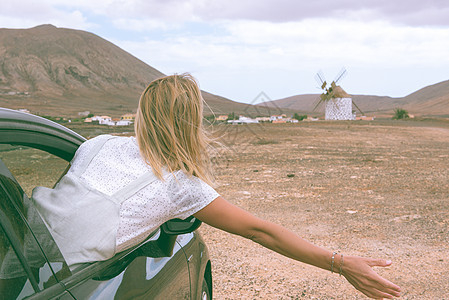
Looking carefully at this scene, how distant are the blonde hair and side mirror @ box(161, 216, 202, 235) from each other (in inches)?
8.1

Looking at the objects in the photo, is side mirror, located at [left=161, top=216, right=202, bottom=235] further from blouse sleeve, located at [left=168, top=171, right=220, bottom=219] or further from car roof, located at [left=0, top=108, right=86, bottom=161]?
car roof, located at [left=0, top=108, right=86, bottom=161]

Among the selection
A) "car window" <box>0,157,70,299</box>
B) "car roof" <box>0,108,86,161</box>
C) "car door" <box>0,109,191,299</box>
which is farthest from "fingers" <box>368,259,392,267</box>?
"car roof" <box>0,108,86,161</box>

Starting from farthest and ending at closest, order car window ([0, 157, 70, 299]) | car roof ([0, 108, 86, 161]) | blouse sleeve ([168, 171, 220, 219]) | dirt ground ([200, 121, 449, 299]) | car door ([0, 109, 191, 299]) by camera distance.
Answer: dirt ground ([200, 121, 449, 299]) < blouse sleeve ([168, 171, 220, 219]) < car roof ([0, 108, 86, 161]) < car door ([0, 109, 191, 299]) < car window ([0, 157, 70, 299])

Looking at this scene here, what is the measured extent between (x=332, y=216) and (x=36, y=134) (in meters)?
5.72

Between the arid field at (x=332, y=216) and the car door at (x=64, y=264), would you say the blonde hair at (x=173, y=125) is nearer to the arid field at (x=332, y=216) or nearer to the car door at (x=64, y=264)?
the arid field at (x=332, y=216)

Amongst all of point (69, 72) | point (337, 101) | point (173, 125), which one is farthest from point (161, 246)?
point (69, 72)

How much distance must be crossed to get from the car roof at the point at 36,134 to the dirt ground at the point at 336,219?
0.81 m

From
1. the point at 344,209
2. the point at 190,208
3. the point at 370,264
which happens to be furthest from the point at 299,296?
the point at 344,209

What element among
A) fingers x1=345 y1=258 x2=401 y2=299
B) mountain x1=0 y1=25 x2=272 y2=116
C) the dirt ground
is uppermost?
mountain x1=0 y1=25 x2=272 y2=116

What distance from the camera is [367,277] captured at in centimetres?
221

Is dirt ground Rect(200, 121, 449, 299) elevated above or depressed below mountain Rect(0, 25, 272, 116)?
below

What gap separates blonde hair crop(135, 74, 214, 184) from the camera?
6.87ft

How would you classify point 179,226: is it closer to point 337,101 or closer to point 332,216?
point 332,216

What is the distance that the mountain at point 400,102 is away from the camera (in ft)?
424
